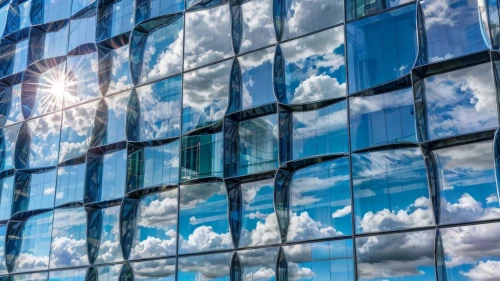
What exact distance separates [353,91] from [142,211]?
747cm

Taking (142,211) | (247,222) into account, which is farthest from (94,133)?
(247,222)

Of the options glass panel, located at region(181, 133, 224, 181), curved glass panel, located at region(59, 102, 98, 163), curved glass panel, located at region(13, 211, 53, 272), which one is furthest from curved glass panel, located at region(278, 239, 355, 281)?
curved glass panel, located at region(13, 211, 53, 272)

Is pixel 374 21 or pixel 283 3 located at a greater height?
pixel 283 3

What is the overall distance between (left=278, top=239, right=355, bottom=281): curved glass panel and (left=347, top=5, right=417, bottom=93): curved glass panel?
3852 millimetres

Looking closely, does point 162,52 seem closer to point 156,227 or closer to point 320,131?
point 156,227

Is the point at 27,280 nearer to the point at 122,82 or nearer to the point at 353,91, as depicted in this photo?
the point at 122,82

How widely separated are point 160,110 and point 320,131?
5723 mm

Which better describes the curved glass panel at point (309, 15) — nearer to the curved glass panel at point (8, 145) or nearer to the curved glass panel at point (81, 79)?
the curved glass panel at point (81, 79)

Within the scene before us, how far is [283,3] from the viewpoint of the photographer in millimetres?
17688

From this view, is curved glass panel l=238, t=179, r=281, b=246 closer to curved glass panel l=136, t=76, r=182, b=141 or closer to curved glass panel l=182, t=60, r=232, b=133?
curved glass panel l=182, t=60, r=232, b=133

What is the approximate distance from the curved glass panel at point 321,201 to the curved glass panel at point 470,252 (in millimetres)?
2395

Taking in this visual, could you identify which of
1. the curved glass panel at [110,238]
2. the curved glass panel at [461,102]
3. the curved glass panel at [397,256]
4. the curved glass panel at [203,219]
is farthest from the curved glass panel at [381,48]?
the curved glass panel at [110,238]

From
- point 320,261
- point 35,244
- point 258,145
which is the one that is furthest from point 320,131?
point 35,244

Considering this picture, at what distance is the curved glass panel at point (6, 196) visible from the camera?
23.3m
